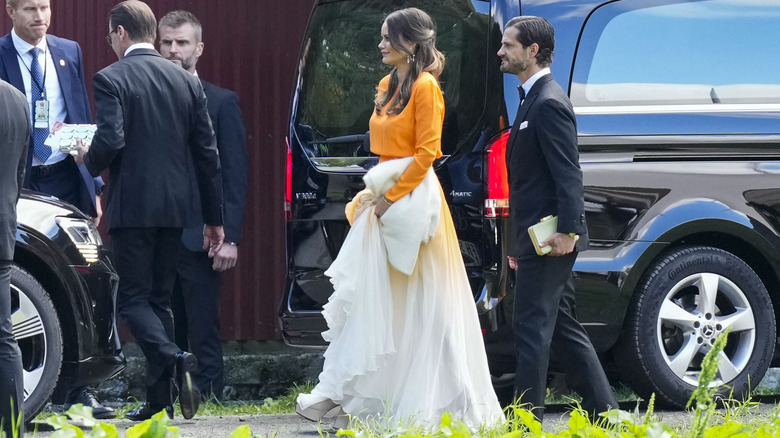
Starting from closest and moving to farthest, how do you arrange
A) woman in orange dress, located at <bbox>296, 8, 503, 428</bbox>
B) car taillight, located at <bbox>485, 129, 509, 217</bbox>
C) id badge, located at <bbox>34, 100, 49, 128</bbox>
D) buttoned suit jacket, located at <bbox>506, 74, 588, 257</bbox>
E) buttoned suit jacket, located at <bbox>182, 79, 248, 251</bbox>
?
buttoned suit jacket, located at <bbox>506, 74, 588, 257</bbox>, woman in orange dress, located at <bbox>296, 8, 503, 428</bbox>, car taillight, located at <bbox>485, 129, 509, 217</bbox>, id badge, located at <bbox>34, 100, 49, 128</bbox>, buttoned suit jacket, located at <bbox>182, 79, 248, 251</bbox>

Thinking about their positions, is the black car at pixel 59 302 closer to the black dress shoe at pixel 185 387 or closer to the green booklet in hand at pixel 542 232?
the black dress shoe at pixel 185 387

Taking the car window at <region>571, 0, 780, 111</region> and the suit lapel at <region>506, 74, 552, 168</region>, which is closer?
the suit lapel at <region>506, 74, 552, 168</region>

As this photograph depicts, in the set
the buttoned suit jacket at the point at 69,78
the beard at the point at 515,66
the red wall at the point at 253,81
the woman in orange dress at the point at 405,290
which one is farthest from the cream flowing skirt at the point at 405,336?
the red wall at the point at 253,81

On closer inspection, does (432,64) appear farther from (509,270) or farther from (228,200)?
(228,200)

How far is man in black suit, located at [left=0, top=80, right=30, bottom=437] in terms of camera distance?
15.0 ft

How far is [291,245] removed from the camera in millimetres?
6227

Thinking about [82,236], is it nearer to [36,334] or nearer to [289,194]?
[36,334]

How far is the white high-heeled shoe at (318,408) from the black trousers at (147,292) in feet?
2.51

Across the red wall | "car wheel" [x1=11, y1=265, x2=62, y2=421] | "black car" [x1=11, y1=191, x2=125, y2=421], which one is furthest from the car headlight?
the red wall

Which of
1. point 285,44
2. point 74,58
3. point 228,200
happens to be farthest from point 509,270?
point 285,44

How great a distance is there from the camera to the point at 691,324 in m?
5.94

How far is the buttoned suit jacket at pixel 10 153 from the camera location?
4.58m

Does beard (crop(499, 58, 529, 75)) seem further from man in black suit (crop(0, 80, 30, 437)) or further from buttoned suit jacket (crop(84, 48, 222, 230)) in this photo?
man in black suit (crop(0, 80, 30, 437))

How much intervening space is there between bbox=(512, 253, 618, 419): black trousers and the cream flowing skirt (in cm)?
22
